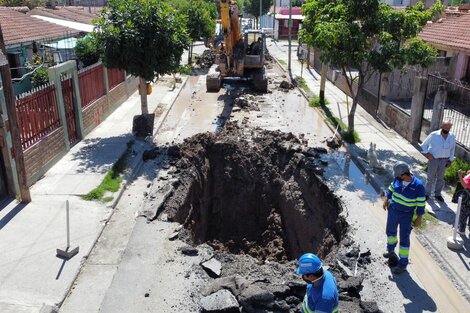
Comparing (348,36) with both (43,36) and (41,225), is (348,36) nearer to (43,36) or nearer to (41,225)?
(41,225)

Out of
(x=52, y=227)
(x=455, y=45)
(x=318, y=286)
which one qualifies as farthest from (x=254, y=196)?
(x=455, y=45)

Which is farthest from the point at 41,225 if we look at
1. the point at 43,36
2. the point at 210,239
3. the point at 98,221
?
the point at 43,36

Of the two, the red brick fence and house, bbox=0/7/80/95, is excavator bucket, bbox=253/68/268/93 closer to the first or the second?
the red brick fence

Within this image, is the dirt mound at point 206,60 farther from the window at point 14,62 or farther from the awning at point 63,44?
the window at point 14,62

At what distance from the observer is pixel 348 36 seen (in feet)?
42.6

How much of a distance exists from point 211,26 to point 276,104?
16266 millimetres

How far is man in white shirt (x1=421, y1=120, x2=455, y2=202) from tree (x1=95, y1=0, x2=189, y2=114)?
8.10 meters

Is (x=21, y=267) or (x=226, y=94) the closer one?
(x=21, y=267)

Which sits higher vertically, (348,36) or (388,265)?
(348,36)

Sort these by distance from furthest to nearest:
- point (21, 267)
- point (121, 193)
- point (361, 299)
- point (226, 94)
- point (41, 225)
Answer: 1. point (226, 94)
2. point (121, 193)
3. point (41, 225)
4. point (21, 267)
5. point (361, 299)

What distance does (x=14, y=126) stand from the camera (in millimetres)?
9219

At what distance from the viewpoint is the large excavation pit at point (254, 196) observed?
10.5 m

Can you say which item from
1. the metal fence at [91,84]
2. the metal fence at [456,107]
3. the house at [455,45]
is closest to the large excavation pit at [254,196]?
the metal fence at [91,84]

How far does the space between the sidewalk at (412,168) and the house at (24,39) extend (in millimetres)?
13160
